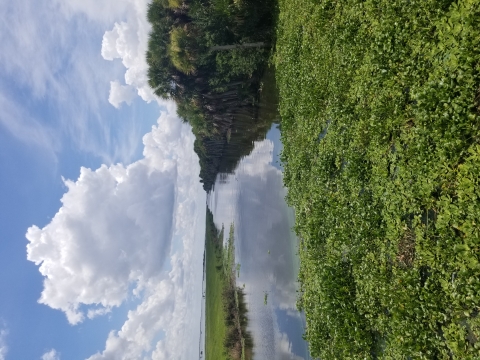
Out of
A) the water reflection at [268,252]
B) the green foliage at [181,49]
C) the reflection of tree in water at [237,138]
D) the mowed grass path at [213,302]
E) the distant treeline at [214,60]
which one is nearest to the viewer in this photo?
the water reflection at [268,252]

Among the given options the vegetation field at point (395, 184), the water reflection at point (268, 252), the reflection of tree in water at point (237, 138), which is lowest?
the vegetation field at point (395, 184)

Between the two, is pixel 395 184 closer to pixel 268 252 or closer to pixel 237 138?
pixel 268 252

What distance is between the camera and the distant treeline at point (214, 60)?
1622 centimetres

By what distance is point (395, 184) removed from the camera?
4738 millimetres

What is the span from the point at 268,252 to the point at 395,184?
8.78m

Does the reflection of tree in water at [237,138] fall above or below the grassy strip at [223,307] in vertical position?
above

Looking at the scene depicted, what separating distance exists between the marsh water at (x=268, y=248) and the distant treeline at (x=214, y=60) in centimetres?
115

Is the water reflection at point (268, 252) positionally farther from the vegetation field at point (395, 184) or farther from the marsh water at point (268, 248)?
the vegetation field at point (395, 184)

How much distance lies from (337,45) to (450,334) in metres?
5.41

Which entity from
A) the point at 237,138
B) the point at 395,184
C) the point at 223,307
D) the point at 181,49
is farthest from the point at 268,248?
the point at 181,49

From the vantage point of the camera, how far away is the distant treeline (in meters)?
16.2

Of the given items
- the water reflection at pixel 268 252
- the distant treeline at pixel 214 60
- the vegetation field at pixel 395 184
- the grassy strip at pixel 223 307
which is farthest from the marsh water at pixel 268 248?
the vegetation field at pixel 395 184

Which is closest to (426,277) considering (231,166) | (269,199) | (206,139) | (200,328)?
(269,199)

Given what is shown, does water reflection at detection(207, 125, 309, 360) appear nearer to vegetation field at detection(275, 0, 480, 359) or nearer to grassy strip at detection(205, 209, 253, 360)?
grassy strip at detection(205, 209, 253, 360)
